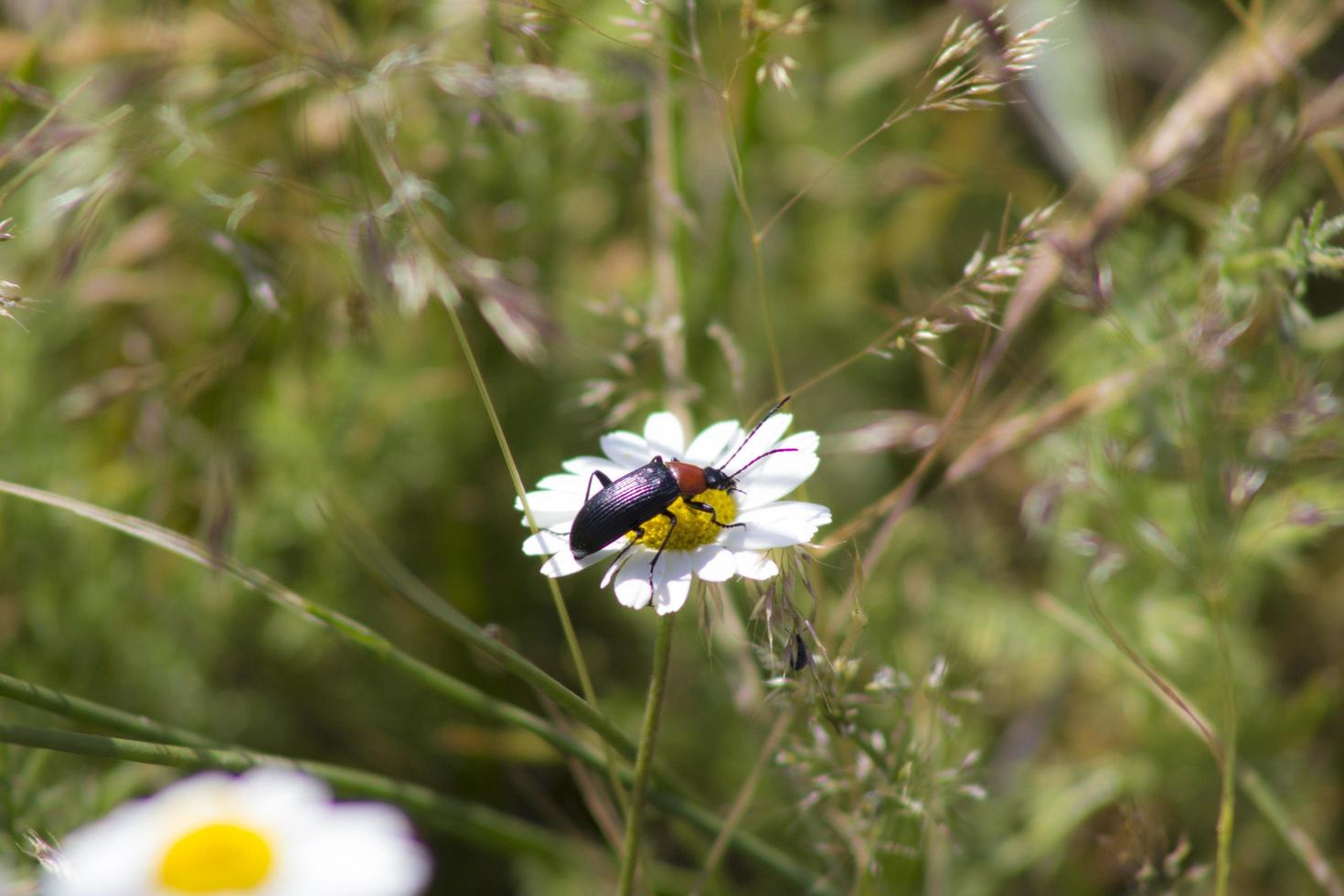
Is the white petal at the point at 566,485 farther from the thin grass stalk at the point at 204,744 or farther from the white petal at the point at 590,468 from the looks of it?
the thin grass stalk at the point at 204,744

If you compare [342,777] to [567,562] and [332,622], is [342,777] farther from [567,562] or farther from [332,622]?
[567,562]

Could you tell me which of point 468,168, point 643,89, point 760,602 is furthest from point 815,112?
point 760,602

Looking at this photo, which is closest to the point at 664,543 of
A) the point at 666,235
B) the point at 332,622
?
the point at 332,622

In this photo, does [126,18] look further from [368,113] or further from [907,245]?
[907,245]

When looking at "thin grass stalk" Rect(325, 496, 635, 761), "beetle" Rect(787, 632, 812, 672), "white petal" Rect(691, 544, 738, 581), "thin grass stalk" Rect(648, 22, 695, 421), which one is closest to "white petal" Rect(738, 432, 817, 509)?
"white petal" Rect(691, 544, 738, 581)

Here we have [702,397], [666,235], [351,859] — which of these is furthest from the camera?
[666,235]

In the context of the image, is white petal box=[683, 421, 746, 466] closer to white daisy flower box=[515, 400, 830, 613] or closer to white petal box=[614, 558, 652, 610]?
white daisy flower box=[515, 400, 830, 613]

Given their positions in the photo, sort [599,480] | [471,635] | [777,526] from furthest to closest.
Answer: [599,480] → [777,526] → [471,635]
